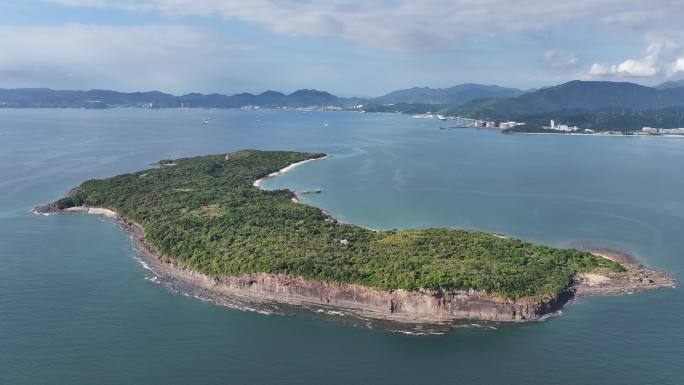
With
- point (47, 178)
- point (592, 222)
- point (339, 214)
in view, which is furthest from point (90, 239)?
point (592, 222)

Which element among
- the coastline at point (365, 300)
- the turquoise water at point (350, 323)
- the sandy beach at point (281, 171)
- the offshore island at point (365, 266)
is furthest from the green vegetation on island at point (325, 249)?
the sandy beach at point (281, 171)

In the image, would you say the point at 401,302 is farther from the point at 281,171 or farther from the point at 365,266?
the point at 281,171

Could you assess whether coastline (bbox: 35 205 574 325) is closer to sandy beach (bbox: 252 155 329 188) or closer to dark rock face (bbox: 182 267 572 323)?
dark rock face (bbox: 182 267 572 323)

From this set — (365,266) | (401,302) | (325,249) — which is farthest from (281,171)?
(401,302)

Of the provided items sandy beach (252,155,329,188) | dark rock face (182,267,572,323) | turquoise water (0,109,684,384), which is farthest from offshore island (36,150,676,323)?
sandy beach (252,155,329,188)

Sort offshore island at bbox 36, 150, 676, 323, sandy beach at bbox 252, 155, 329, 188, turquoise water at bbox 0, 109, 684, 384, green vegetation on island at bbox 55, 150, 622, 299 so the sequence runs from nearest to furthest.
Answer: turquoise water at bbox 0, 109, 684, 384 → offshore island at bbox 36, 150, 676, 323 → green vegetation on island at bbox 55, 150, 622, 299 → sandy beach at bbox 252, 155, 329, 188

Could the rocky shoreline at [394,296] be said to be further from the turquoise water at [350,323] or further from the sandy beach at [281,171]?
the sandy beach at [281,171]
